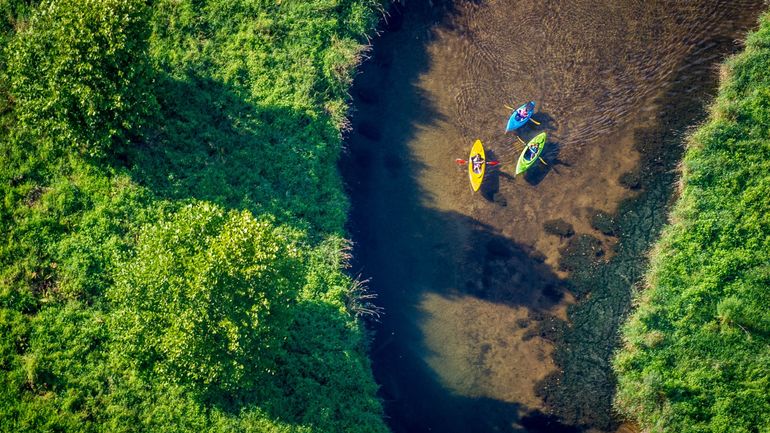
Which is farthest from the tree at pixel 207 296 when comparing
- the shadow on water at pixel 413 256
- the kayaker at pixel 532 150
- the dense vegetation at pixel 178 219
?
the kayaker at pixel 532 150

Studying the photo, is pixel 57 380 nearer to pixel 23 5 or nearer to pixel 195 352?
pixel 195 352

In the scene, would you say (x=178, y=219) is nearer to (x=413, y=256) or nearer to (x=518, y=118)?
(x=413, y=256)

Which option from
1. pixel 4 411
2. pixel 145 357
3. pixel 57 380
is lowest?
pixel 4 411

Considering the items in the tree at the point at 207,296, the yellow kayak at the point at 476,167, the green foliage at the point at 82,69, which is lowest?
the tree at the point at 207,296

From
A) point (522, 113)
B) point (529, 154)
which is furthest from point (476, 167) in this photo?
point (522, 113)

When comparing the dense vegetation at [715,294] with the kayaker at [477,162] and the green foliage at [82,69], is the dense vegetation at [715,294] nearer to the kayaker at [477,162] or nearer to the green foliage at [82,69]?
the kayaker at [477,162]

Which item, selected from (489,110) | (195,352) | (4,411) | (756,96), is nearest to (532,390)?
(489,110)
